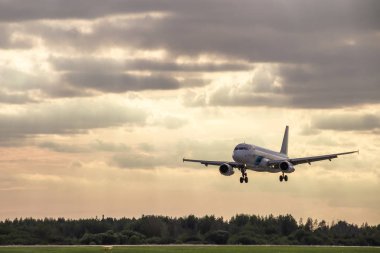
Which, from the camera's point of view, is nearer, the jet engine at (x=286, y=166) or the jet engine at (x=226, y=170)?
the jet engine at (x=286, y=166)

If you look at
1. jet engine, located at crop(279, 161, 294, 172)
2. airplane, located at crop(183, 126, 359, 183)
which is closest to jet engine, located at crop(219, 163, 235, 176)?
airplane, located at crop(183, 126, 359, 183)

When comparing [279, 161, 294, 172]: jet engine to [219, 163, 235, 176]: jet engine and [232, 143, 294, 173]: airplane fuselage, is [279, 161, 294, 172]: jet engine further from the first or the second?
→ [219, 163, 235, 176]: jet engine

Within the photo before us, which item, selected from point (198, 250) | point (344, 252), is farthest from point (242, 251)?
point (344, 252)

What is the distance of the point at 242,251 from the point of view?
180000 mm

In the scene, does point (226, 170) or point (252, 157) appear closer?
point (252, 157)

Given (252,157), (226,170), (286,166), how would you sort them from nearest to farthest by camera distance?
(252,157), (286,166), (226,170)

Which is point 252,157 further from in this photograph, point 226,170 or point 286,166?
point 286,166

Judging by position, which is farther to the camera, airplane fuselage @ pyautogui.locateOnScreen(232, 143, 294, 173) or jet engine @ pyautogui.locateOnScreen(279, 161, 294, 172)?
jet engine @ pyautogui.locateOnScreen(279, 161, 294, 172)

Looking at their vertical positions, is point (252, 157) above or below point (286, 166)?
above

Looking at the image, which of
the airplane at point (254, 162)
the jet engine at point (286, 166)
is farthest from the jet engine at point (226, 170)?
the jet engine at point (286, 166)

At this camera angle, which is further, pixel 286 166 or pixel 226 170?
pixel 226 170

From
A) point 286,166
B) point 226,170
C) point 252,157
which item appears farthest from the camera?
point 226,170

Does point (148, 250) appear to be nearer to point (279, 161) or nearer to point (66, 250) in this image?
point (66, 250)

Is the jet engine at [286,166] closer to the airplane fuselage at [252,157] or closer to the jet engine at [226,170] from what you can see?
the airplane fuselage at [252,157]
